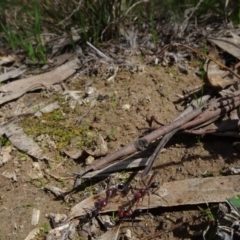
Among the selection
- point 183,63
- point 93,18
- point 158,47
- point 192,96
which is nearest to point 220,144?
point 192,96

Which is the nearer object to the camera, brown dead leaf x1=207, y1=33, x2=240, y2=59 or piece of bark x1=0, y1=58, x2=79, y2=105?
brown dead leaf x1=207, y1=33, x2=240, y2=59

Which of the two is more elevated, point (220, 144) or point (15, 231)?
point (220, 144)

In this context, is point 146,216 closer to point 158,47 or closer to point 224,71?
point 224,71

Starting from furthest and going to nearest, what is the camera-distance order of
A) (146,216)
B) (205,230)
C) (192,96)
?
(192,96), (146,216), (205,230)

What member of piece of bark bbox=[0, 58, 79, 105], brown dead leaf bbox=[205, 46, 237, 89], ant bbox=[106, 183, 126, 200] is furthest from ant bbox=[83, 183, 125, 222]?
piece of bark bbox=[0, 58, 79, 105]

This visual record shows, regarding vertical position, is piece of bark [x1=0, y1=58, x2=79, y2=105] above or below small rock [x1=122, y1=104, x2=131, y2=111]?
below

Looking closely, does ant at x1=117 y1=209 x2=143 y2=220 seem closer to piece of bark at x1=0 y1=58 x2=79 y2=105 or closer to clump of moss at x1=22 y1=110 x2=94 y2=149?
clump of moss at x1=22 y1=110 x2=94 y2=149
